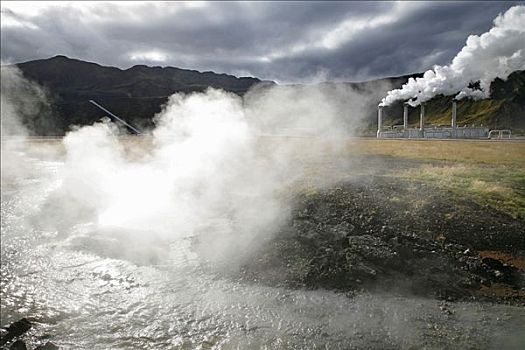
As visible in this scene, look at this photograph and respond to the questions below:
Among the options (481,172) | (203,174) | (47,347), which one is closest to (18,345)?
(47,347)

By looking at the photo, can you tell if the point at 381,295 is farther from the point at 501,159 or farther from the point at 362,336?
the point at 501,159

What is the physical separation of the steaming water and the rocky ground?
1.95 ft

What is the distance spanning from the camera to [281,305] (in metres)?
8.85

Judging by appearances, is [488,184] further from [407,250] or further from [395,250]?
[395,250]

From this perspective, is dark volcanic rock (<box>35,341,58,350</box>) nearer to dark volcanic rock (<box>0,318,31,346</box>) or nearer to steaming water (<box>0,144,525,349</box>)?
steaming water (<box>0,144,525,349</box>)

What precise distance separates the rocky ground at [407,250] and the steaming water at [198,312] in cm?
60

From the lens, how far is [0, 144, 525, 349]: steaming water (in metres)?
7.48

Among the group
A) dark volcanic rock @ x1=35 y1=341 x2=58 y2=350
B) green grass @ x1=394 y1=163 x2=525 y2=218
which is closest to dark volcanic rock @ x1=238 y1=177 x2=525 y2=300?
green grass @ x1=394 y1=163 x2=525 y2=218

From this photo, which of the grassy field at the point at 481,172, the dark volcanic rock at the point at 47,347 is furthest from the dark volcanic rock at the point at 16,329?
the grassy field at the point at 481,172

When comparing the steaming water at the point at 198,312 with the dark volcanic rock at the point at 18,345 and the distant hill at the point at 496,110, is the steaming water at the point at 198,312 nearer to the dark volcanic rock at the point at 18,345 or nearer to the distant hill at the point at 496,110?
the dark volcanic rock at the point at 18,345

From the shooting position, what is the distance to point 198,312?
28.4 feet

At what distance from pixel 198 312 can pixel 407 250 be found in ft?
20.1

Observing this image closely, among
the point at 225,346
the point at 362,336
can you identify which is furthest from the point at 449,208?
the point at 225,346

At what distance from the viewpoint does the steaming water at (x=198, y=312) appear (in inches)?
294
